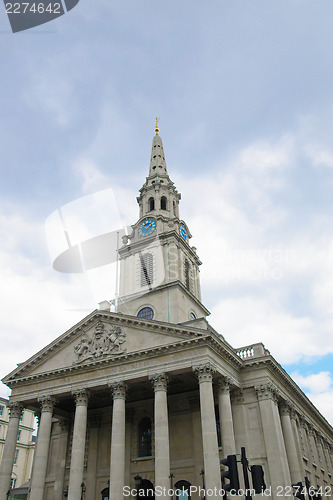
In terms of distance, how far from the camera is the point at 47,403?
32.2m

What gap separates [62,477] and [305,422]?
22029 mm

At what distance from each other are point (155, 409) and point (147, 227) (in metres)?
22.8

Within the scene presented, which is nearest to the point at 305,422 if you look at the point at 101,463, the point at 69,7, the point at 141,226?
the point at 101,463

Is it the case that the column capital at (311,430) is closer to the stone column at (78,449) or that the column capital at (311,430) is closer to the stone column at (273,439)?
the stone column at (273,439)

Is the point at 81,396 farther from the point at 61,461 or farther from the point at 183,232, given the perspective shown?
the point at 183,232

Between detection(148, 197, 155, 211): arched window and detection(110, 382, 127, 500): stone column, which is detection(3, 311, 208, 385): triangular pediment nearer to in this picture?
detection(110, 382, 127, 500): stone column

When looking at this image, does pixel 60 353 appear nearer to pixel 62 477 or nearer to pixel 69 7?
pixel 62 477

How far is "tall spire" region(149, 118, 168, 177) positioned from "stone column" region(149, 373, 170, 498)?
2959 cm

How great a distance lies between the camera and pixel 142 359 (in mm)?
30109

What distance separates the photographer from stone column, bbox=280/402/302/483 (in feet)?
101

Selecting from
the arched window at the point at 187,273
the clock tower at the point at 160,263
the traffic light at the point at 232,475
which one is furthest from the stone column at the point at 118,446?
the traffic light at the point at 232,475

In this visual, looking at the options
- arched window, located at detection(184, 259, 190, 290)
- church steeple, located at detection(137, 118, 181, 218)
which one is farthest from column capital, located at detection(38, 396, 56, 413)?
church steeple, located at detection(137, 118, 181, 218)

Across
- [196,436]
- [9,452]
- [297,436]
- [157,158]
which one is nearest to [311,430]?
[297,436]

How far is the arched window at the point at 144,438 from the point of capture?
3288 centimetres
